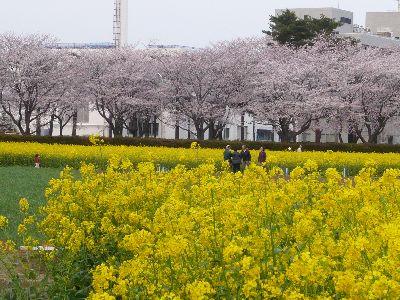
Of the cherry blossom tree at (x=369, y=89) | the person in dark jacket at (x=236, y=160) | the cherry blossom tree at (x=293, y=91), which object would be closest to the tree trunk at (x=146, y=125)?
the cherry blossom tree at (x=293, y=91)

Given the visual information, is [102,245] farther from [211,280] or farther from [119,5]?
[119,5]

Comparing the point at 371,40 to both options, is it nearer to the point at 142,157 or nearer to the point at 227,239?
the point at 142,157

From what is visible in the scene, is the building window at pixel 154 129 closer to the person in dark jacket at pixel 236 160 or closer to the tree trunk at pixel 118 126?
the tree trunk at pixel 118 126

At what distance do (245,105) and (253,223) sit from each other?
46908 millimetres

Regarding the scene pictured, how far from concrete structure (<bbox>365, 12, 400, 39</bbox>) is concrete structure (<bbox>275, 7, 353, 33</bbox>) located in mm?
2241

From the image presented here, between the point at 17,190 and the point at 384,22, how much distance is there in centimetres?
8099

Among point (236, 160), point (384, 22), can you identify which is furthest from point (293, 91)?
point (384, 22)

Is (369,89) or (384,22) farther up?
(384,22)

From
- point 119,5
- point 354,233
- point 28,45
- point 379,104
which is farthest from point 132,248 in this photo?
point 119,5

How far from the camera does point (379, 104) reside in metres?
52.5

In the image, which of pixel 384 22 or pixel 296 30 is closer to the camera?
pixel 296 30

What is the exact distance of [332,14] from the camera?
307 ft

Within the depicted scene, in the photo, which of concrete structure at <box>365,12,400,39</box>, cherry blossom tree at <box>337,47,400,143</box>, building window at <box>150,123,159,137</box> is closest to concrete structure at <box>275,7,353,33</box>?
concrete structure at <box>365,12,400,39</box>

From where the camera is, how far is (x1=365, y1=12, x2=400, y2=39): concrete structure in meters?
97.3
